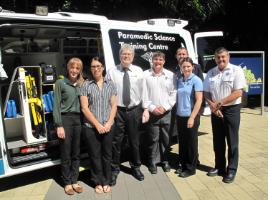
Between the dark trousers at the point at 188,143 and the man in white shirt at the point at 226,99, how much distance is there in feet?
1.03

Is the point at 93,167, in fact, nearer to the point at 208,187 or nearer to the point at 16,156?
the point at 16,156

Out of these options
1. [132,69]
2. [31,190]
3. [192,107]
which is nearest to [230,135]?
[192,107]

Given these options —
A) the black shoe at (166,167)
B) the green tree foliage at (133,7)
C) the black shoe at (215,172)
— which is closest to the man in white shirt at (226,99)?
the black shoe at (215,172)

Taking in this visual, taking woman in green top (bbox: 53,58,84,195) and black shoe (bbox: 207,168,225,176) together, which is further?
black shoe (bbox: 207,168,225,176)

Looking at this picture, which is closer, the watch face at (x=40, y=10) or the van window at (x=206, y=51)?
the watch face at (x=40, y=10)

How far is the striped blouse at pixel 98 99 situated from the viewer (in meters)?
4.61

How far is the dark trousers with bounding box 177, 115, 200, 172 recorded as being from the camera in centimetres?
528

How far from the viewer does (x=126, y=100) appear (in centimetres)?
497

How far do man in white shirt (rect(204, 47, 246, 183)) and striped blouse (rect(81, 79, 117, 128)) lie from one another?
149 cm

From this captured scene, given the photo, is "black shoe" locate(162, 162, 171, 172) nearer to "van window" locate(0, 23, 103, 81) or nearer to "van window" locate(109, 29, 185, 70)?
"van window" locate(109, 29, 185, 70)

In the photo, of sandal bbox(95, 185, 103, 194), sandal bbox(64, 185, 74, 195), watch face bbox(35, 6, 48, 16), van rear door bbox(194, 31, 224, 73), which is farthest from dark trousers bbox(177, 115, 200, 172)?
van rear door bbox(194, 31, 224, 73)

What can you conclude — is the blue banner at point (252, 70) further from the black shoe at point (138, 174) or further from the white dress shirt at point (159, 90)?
the black shoe at point (138, 174)

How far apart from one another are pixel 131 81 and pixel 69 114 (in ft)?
3.26

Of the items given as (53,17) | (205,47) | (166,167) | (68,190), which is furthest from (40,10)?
(205,47)
